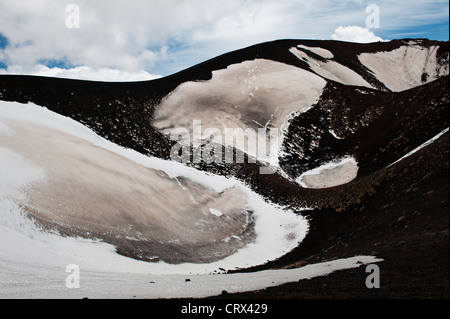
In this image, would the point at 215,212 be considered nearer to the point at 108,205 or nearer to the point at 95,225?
the point at 108,205

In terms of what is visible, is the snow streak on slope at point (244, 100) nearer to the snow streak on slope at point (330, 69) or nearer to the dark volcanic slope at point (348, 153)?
the dark volcanic slope at point (348, 153)

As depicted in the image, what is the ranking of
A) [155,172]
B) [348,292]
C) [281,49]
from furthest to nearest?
[281,49], [155,172], [348,292]

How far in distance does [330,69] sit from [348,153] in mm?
32341

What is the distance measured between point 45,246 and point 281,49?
54810mm

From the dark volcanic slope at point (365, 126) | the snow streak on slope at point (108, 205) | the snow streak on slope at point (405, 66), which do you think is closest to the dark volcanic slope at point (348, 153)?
the dark volcanic slope at point (365, 126)

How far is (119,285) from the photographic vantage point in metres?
14.2

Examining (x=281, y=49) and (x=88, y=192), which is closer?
(x=88, y=192)

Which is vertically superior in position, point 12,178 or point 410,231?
point 12,178

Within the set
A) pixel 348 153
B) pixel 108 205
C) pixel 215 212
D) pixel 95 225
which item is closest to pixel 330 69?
pixel 348 153

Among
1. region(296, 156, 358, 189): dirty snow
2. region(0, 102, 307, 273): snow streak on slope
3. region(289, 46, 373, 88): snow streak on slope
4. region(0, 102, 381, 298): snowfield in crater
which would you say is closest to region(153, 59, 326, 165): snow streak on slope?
region(296, 156, 358, 189): dirty snow

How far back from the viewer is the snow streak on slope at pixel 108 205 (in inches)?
758

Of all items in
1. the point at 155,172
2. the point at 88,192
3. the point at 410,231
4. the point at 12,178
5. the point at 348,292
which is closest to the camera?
the point at 348,292

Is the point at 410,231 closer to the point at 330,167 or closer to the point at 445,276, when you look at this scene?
the point at 445,276
